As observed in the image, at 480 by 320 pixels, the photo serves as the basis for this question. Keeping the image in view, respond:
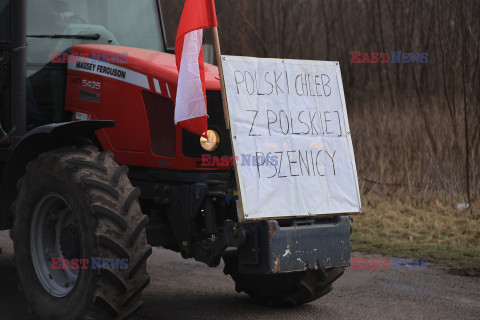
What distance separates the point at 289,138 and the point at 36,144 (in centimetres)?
174

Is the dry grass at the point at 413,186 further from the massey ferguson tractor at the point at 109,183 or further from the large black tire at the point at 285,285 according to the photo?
the massey ferguson tractor at the point at 109,183

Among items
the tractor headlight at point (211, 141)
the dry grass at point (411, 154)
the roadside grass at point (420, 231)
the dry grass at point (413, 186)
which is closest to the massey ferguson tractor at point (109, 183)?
the tractor headlight at point (211, 141)

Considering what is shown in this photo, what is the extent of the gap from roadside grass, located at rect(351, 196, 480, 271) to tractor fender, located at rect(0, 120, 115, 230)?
152 inches

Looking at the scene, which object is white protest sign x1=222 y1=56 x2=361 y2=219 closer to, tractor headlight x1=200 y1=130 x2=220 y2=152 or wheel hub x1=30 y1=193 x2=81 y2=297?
tractor headlight x1=200 y1=130 x2=220 y2=152

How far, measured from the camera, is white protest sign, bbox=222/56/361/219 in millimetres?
4453

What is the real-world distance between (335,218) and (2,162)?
9.03 feet

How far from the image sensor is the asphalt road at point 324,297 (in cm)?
502

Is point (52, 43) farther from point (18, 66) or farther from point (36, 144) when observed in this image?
point (36, 144)

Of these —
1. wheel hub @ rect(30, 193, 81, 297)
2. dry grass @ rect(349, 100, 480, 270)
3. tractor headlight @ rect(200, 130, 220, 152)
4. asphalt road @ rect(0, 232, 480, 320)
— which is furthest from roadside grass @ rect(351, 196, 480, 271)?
wheel hub @ rect(30, 193, 81, 297)

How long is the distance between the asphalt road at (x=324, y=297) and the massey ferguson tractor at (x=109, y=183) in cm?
22

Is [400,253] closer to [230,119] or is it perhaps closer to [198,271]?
[198,271]

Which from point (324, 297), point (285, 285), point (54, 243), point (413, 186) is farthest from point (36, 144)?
point (413, 186)

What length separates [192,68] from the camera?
448cm

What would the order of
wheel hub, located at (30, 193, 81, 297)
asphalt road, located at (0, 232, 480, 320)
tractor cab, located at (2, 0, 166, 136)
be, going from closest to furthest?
wheel hub, located at (30, 193, 81, 297)
asphalt road, located at (0, 232, 480, 320)
tractor cab, located at (2, 0, 166, 136)
